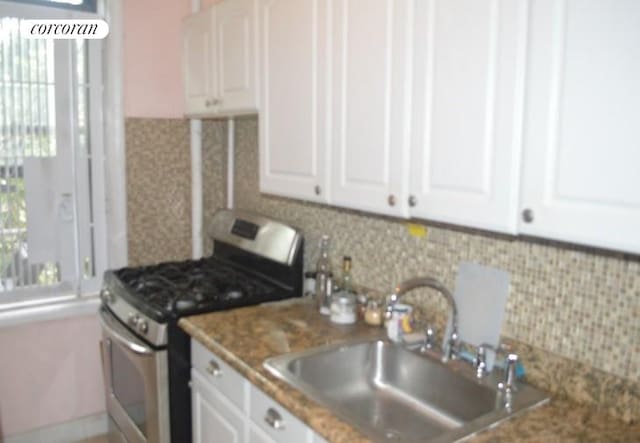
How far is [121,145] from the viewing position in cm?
285

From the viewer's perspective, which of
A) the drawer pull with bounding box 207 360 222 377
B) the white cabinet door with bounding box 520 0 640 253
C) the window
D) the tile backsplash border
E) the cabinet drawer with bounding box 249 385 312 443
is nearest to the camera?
the white cabinet door with bounding box 520 0 640 253

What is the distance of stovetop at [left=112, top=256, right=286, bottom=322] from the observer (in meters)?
2.09

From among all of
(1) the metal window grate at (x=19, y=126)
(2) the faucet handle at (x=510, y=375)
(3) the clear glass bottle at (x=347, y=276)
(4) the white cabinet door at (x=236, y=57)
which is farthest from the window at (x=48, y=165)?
(2) the faucet handle at (x=510, y=375)

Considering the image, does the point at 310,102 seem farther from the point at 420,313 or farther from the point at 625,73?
the point at 625,73

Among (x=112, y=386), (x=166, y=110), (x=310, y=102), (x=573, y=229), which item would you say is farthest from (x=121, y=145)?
(x=573, y=229)

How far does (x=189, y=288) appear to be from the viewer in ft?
7.49

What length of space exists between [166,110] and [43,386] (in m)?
1.59

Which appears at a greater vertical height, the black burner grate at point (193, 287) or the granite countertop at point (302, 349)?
the black burner grate at point (193, 287)

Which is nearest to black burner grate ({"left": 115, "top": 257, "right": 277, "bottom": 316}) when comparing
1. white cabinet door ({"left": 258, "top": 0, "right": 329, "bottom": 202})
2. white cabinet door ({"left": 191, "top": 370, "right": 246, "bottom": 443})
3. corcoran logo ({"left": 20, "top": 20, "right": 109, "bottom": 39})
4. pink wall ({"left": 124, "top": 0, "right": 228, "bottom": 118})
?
white cabinet door ({"left": 191, "top": 370, "right": 246, "bottom": 443})

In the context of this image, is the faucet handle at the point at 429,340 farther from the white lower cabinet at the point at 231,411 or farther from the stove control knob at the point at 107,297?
the stove control knob at the point at 107,297

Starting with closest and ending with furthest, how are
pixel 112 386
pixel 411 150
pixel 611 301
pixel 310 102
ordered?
pixel 611 301 < pixel 411 150 < pixel 310 102 < pixel 112 386

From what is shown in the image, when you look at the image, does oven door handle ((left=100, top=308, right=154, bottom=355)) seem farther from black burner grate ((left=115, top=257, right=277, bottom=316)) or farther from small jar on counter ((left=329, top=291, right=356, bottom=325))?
small jar on counter ((left=329, top=291, right=356, bottom=325))

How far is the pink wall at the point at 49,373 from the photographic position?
8.96ft

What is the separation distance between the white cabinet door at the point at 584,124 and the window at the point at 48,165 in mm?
2373
